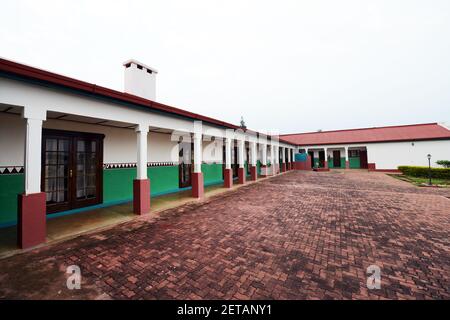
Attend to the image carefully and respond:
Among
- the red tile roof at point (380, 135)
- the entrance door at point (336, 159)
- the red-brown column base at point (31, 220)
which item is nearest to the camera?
the red-brown column base at point (31, 220)

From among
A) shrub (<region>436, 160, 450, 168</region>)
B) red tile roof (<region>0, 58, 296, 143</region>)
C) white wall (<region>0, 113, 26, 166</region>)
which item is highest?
red tile roof (<region>0, 58, 296, 143</region>)

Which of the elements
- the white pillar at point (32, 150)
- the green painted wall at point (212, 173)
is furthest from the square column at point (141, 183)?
the green painted wall at point (212, 173)

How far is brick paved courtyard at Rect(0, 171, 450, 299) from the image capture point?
94.0 inches

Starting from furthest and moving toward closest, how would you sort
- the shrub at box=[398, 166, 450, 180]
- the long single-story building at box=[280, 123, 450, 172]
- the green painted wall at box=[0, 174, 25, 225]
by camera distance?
the long single-story building at box=[280, 123, 450, 172] < the shrub at box=[398, 166, 450, 180] < the green painted wall at box=[0, 174, 25, 225]

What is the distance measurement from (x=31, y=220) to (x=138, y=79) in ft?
23.0

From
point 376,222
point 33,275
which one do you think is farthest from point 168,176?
point 376,222

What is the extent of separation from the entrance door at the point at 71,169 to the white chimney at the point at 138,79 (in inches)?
122

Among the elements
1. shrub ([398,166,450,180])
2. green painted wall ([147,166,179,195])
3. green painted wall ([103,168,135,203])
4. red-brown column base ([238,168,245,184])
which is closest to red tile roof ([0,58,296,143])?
green painted wall ([103,168,135,203])

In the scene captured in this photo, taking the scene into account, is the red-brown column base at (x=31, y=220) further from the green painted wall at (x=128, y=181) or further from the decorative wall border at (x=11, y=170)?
the green painted wall at (x=128, y=181)

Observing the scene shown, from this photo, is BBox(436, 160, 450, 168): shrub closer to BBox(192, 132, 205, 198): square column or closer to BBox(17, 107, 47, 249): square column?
BBox(192, 132, 205, 198): square column

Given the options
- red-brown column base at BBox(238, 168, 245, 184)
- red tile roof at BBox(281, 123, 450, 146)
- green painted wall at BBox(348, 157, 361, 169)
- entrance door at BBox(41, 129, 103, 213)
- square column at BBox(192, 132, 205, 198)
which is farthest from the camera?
green painted wall at BBox(348, 157, 361, 169)

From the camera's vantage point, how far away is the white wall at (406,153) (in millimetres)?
18500

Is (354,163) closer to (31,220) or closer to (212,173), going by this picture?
(212,173)

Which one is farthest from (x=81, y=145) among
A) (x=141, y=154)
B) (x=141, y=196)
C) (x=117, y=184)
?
(x=141, y=196)
